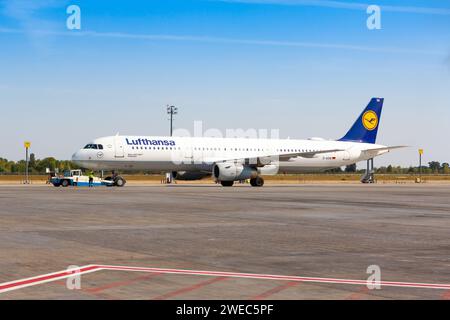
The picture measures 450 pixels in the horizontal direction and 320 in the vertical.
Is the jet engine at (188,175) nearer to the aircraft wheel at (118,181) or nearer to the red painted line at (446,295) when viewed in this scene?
the aircraft wheel at (118,181)

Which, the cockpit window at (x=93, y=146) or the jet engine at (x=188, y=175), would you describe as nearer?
the cockpit window at (x=93, y=146)

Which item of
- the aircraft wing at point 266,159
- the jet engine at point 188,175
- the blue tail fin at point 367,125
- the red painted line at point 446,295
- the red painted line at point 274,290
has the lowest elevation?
the red painted line at point 446,295

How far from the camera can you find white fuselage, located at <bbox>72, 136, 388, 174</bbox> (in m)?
53.9

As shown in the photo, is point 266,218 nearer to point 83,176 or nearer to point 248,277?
point 248,277

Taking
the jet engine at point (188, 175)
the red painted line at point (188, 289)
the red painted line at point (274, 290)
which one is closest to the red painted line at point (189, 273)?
the red painted line at point (274, 290)

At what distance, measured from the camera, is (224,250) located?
523 inches

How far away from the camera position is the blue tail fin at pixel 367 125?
229ft

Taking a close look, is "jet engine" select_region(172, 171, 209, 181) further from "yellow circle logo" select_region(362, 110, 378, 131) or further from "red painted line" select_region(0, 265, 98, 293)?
"red painted line" select_region(0, 265, 98, 293)

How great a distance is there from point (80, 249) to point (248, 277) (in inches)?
181

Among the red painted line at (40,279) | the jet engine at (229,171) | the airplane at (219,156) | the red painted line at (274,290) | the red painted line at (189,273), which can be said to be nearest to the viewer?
the red painted line at (274,290)

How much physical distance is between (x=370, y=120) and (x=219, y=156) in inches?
798

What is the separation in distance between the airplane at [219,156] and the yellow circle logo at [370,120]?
2458 millimetres

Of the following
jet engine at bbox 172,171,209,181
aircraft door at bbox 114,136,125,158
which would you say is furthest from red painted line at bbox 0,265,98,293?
jet engine at bbox 172,171,209,181

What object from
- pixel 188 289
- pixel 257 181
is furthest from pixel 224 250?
pixel 257 181
